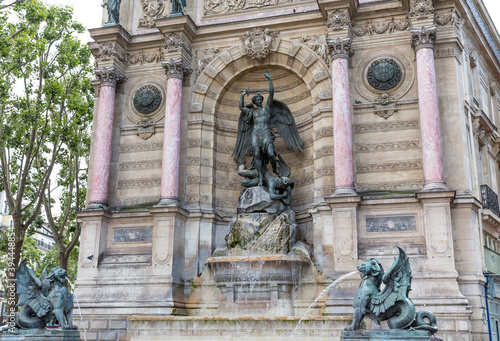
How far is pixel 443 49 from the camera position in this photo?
1747 centimetres

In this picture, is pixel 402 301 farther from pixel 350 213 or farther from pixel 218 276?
pixel 218 276

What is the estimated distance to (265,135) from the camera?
736 inches

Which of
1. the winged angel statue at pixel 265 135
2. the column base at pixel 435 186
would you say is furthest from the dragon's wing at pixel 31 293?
the column base at pixel 435 186

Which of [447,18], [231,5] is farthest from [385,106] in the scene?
[231,5]

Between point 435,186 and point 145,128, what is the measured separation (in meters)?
10.1

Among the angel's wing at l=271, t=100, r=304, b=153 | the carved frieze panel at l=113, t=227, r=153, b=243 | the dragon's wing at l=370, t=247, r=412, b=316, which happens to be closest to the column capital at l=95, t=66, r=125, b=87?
the carved frieze panel at l=113, t=227, r=153, b=243

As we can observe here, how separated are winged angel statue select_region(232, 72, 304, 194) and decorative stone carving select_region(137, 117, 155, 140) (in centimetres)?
309

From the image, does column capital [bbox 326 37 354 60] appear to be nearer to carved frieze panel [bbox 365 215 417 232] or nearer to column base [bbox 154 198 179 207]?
carved frieze panel [bbox 365 215 417 232]

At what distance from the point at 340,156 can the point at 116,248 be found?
26.5 ft

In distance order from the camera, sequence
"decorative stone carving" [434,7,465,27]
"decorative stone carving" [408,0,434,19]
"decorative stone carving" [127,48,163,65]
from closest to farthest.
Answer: "decorative stone carving" [408,0,434,19]
"decorative stone carving" [434,7,465,27]
"decorative stone carving" [127,48,163,65]

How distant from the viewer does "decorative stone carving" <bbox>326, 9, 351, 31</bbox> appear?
17.9 m

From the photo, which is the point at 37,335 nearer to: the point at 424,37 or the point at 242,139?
the point at 242,139

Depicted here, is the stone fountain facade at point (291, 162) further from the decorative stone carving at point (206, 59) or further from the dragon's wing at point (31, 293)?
the dragon's wing at point (31, 293)

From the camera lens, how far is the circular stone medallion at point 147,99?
19984mm
